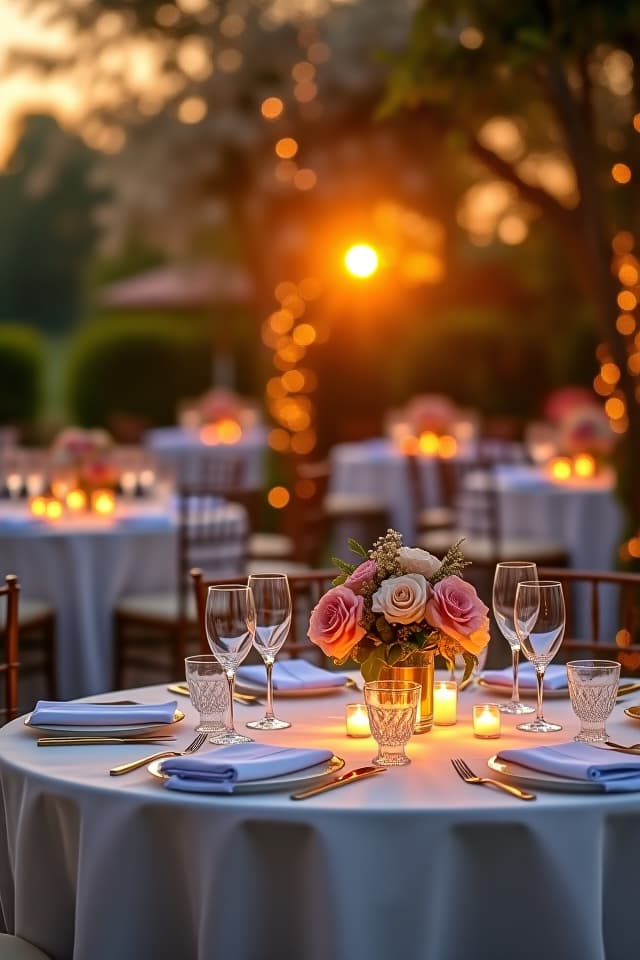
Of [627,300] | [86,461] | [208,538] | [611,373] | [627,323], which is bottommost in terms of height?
[208,538]

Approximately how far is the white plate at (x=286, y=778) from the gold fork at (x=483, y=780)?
0.20m

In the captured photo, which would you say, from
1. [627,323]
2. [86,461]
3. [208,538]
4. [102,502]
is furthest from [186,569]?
[627,323]

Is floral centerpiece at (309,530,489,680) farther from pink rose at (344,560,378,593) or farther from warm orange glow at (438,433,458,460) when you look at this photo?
warm orange glow at (438,433,458,460)

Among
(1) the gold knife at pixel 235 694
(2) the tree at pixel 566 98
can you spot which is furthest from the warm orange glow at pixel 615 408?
(1) the gold knife at pixel 235 694

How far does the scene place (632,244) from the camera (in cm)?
639

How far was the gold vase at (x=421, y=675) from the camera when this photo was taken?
2.67m

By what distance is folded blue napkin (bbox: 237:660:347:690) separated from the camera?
3062mm

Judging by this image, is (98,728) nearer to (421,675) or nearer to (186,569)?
(421,675)

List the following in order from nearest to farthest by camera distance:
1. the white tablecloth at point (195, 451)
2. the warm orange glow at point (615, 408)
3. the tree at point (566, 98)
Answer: the tree at point (566, 98) < the warm orange glow at point (615, 408) < the white tablecloth at point (195, 451)

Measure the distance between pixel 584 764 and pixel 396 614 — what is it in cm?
43

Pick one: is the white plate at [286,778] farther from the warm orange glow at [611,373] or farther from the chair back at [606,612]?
the warm orange glow at [611,373]

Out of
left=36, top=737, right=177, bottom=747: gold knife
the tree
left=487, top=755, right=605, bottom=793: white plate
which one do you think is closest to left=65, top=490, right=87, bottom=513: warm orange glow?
the tree

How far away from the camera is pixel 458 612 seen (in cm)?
259

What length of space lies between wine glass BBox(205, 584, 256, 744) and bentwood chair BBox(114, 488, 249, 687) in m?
2.95
